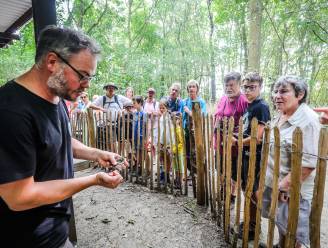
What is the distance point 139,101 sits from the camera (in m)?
5.46

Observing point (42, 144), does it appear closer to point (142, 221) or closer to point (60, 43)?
point (60, 43)

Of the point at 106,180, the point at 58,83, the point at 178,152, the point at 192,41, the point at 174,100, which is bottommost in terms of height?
the point at 178,152

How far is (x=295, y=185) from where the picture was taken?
1754 millimetres

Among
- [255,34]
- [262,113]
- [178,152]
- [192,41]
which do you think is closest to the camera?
[262,113]

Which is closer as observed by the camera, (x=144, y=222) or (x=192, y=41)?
(x=144, y=222)

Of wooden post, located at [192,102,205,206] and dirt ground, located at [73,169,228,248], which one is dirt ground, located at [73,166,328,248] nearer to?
dirt ground, located at [73,169,228,248]

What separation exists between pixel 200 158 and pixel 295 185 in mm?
1804

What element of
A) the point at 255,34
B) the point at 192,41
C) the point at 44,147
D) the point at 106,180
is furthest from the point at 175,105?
the point at 192,41

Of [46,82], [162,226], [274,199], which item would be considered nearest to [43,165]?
[46,82]

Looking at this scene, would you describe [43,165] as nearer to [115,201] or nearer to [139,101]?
[115,201]

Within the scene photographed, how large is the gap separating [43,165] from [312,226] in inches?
69.7

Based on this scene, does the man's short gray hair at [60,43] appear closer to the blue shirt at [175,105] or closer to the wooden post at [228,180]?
the wooden post at [228,180]

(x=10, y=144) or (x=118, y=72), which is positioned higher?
(x=118, y=72)

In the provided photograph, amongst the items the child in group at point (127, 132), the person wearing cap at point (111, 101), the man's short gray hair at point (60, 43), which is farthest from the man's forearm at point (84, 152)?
the person wearing cap at point (111, 101)
